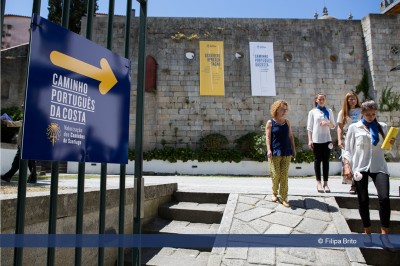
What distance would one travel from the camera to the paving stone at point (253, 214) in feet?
12.3

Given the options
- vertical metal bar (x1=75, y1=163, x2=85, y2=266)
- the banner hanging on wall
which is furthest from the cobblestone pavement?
the banner hanging on wall

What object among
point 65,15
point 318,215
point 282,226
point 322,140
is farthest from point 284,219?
point 65,15

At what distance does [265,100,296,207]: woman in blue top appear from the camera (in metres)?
4.35

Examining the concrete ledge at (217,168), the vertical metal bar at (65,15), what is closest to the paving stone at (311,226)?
the vertical metal bar at (65,15)

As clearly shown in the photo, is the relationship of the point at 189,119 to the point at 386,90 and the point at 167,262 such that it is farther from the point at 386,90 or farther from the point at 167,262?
the point at 167,262

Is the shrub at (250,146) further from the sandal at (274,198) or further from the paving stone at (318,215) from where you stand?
the paving stone at (318,215)

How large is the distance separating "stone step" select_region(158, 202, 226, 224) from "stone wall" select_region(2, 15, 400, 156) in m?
9.03

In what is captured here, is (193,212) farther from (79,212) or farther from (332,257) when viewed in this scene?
(79,212)

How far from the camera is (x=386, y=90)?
43.9ft

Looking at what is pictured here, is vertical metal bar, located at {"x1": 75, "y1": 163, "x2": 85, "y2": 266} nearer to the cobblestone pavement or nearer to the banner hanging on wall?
the cobblestone pavement

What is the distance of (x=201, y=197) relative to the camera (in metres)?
4.62

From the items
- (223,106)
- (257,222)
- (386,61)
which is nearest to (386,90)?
(386,61)

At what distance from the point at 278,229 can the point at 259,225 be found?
0.23m

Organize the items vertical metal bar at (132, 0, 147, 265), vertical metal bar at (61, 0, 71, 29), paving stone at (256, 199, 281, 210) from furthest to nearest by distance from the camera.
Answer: paving stone at (256, 199, 281, 210) < vertical metal bar at (132, 0, 147, 265) < vertical metal bar at (61, 0, 71, 29)
